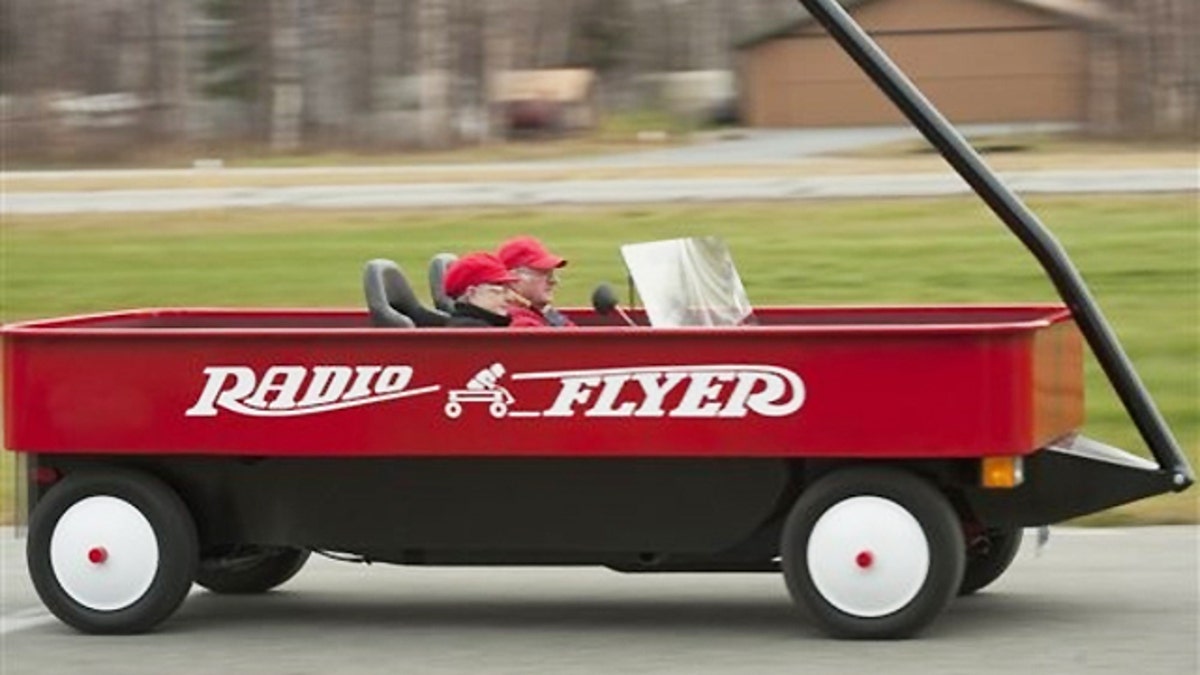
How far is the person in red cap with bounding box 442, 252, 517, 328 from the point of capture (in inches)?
370

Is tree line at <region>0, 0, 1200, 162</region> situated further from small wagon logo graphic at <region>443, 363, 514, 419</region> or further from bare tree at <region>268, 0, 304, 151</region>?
small wagon logo graphic at <region>443, 363, 514, 419</region>

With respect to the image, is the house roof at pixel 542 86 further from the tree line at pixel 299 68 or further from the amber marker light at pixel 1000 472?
the amber marker light at pixel 1000 472

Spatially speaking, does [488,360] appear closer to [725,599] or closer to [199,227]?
[725,599]

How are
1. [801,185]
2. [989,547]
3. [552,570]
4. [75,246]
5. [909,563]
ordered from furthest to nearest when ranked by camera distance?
[801,185]
[75,246]
[552,570]
[989,547]
[909,563]

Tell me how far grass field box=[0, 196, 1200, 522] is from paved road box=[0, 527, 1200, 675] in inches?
190

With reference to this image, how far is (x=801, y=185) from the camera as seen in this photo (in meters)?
29.9

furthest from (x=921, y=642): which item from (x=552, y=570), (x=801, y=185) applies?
(x=801, y=185)

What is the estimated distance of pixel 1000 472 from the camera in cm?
861

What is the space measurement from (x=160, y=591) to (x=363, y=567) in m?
1.78

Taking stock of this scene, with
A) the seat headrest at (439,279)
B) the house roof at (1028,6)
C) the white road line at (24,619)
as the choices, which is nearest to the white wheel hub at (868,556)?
the seat headrest at (439,279)

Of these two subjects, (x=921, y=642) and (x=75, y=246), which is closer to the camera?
(x=921, y=642)

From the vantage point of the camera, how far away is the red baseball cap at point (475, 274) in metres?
9.43

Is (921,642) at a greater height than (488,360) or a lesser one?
lesser

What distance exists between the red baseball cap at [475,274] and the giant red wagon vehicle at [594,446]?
0.73 feet
